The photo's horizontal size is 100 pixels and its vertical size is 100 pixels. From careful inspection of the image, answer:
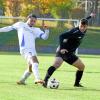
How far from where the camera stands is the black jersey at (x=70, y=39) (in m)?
14.5

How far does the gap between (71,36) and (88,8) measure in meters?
59.1

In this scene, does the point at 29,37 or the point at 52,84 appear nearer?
the point at 52,84

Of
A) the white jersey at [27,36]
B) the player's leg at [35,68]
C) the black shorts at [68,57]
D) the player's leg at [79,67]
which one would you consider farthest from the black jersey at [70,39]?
the player's leg at [35,68]

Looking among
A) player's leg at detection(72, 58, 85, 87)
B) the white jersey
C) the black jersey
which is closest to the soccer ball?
player's leg at detection(72, 58, 85, 87)

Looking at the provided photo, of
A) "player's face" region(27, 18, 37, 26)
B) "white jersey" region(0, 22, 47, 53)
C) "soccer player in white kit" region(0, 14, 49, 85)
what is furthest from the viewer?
"white jersey" region(0, 22, 47, 53)

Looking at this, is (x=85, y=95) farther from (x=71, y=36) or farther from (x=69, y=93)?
(x=71, y=36)

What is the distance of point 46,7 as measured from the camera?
5719 centimetres

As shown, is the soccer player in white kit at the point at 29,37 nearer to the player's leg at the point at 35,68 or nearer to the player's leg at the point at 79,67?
the player's leg at the point at 35,68

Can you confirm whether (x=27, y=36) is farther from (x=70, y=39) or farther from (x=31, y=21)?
(x=70, y=39)

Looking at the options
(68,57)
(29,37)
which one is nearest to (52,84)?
(68,57)

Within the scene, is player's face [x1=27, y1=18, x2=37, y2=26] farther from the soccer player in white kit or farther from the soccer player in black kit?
the soccer player in black kit

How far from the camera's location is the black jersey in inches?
573

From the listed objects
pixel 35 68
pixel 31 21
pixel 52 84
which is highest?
pixel 31 21

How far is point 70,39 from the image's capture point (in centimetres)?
1467
